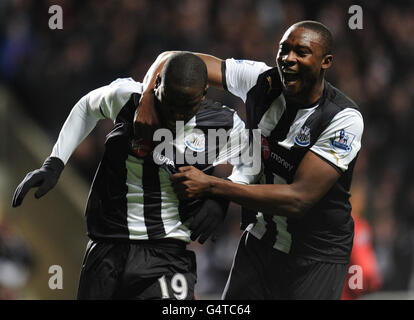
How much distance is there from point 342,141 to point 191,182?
0.67 metres

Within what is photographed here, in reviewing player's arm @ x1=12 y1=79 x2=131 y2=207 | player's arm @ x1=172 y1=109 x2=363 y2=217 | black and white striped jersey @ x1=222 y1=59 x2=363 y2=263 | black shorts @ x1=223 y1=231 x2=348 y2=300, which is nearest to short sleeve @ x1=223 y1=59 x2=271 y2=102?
black and white striped jersey @ x1=222 y1=59 x2=363 y2=263

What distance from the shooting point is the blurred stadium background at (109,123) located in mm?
6132

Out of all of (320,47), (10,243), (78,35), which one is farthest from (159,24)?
(320,47)

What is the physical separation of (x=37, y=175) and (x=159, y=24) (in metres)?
3.90

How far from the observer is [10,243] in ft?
18.8

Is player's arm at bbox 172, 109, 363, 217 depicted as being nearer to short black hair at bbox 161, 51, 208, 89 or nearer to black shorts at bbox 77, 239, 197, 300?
black shorts at bbox 77, 239, 197, 300

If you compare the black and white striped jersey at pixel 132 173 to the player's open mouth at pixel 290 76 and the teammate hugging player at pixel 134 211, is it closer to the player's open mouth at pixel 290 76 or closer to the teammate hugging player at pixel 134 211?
the teammate hugging player at pixel 134 211

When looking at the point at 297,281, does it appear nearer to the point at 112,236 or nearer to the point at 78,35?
the point at 112,236

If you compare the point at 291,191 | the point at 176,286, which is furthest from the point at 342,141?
the point at 176,286

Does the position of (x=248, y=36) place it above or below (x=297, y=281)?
above

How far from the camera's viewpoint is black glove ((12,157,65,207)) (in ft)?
9.87

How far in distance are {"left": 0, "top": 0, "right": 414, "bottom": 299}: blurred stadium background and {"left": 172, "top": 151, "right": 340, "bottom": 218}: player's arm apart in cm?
272

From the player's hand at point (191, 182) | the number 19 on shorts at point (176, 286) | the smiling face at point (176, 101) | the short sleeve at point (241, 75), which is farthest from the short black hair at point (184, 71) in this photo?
the number 19 on shorts at point (176, 286)

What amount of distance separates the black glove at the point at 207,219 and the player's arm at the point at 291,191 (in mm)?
53
